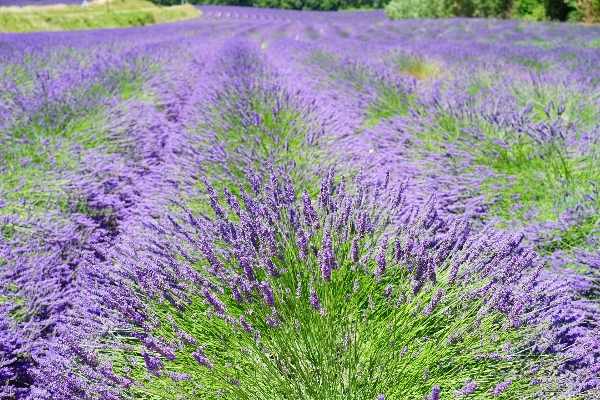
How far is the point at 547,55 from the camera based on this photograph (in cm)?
650

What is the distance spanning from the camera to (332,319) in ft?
4.98

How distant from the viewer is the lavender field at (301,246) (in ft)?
4.58

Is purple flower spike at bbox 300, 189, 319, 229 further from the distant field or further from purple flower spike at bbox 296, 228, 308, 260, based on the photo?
the distant field

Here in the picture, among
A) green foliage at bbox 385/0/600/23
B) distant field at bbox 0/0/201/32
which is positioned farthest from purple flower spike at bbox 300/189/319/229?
distant field at bbox 0/0/201/32

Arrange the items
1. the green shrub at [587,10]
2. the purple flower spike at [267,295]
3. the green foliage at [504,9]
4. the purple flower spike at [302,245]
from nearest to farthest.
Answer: the purple flower spike at [267,295], the purple flower spike at [302,245], the green shrub at [587,10], the green foliage at [504,9]

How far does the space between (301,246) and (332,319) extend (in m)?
0.28

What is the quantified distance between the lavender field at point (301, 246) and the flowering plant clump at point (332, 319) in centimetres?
1

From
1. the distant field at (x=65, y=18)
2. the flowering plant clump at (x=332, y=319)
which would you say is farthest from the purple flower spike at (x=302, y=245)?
the distant field at (x=65, y=18)

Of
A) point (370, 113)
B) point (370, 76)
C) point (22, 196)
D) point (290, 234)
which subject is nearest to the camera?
point (290, 234)

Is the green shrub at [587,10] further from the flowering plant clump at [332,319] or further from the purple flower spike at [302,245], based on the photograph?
the purple flower spike at [302,245]

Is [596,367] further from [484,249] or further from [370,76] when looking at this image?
[370,76]

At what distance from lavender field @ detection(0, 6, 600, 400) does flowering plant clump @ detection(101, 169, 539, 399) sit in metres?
0.01

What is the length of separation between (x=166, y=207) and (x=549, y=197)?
7.11ft

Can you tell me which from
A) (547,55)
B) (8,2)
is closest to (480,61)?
(547,55)
